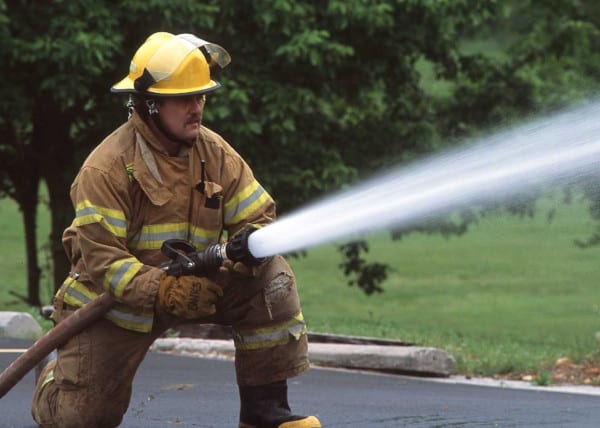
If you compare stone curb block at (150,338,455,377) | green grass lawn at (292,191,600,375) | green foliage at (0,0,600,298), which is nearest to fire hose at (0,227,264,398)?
stone curb block at (150,338,455,377)

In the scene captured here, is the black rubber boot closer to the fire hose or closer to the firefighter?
the firefighter

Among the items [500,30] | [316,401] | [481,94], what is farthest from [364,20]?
[316,401]

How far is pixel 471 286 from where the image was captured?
26359mm

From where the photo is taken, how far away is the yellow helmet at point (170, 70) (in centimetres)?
497

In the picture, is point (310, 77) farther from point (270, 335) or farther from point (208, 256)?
point (208, 256)

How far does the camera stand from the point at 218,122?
11664mm

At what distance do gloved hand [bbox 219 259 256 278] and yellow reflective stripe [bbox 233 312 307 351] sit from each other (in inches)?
9.7

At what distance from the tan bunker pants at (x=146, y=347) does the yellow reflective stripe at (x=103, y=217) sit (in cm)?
40

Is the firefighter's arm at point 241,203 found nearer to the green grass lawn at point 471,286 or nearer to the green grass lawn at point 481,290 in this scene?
the green grass lawn at point 481,290

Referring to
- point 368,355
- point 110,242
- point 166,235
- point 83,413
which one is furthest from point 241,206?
point 368,355

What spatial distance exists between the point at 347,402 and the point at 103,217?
2163 millimetres

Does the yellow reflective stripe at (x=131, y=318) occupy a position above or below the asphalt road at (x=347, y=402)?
above

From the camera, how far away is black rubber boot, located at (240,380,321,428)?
200 inches

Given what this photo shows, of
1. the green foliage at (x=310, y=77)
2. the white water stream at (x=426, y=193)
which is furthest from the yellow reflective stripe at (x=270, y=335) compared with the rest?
the green foliage at (x=310, y=77)
